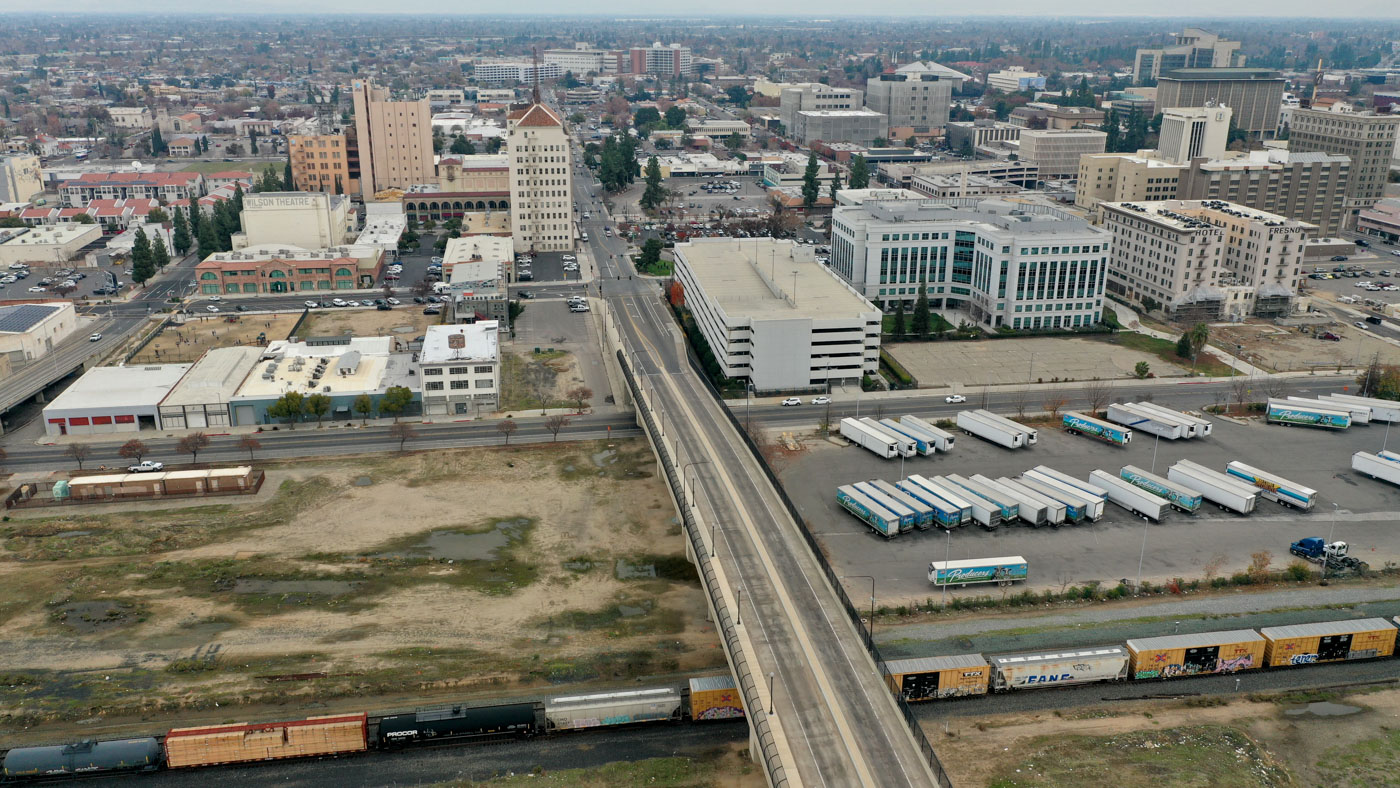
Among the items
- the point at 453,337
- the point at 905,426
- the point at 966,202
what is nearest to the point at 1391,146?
the point at 966,202

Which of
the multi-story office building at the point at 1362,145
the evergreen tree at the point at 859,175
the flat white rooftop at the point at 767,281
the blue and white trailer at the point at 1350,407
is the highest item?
the multi-story office building at the point at 1362,145

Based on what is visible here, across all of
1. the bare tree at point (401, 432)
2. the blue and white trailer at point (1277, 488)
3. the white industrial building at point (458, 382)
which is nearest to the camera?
the blue and white trailer at point (1277, 488)

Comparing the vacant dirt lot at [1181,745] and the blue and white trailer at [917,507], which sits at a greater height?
the blue and white trailer at [917,507]

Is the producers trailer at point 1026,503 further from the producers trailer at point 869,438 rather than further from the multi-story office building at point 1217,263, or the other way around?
the multi-story office building at point 1217,263

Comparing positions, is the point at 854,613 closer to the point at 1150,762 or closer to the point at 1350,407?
the point at 1150,762

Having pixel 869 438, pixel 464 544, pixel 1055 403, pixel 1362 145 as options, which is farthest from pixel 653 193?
pixel 464 544

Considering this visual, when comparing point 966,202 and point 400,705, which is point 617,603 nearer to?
point 400,705

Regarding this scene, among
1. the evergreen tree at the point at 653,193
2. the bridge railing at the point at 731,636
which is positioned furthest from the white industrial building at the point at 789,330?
the evergreen tree at the point at 653,193
